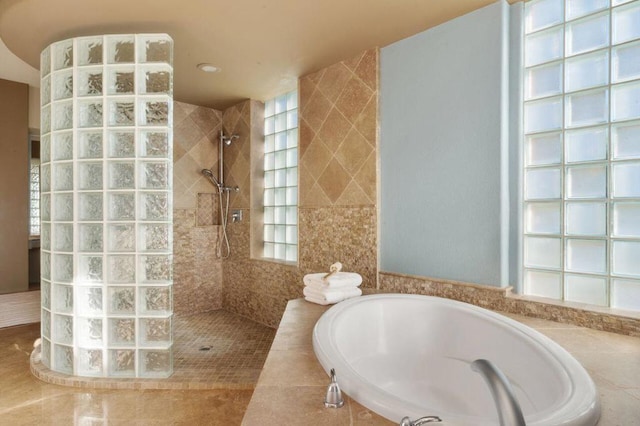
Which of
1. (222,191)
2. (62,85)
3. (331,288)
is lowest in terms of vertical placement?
(331,288)

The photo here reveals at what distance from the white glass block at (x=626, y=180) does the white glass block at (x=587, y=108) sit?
0.75ft

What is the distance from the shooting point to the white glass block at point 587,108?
1563mm

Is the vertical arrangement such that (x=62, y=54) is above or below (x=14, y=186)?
above

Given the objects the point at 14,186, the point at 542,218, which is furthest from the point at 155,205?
the point at 14,186

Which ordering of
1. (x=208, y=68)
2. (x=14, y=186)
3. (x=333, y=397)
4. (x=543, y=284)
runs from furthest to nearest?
1. (x=14, y=186)
2. (x=208, y=68)
3. (x=543, y=284)
4. (x=333, y=397)

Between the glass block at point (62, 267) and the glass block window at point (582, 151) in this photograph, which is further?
the glass block at point (62, 267)

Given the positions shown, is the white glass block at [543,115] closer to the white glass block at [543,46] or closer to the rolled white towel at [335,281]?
the white glass block at [543,46]

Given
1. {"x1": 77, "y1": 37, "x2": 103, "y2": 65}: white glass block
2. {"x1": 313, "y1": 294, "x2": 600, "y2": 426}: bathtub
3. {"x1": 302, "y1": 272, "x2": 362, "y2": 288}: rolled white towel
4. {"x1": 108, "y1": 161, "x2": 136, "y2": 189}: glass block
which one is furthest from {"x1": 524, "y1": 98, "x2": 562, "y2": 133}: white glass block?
{"x1": 77, "y1": 37, "x2": 103, "y2": 65}: white glass block

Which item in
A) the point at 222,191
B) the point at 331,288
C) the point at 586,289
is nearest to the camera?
the point at 586,289

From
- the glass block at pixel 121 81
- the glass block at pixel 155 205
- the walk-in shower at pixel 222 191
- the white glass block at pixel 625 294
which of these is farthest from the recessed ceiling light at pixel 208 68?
the white glass block at pixel 625 294

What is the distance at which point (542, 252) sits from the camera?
174cm

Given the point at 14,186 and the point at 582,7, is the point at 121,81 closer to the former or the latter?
the point at 14,186

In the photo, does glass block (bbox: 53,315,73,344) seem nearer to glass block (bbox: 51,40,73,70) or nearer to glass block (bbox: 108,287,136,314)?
glass block (bbox: 108,287,136,314)

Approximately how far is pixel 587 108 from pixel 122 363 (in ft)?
9.46
